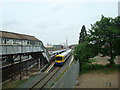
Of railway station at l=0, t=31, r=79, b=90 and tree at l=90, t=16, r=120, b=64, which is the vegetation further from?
railway station at l=0, t=31, r=79, b=90

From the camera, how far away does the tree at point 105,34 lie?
14.9 meters

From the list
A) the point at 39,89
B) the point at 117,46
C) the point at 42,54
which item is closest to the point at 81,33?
the point at 42,54

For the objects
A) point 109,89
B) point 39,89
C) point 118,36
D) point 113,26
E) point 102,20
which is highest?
point 102,20

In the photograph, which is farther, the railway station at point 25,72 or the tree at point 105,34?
the tree at point 105,34

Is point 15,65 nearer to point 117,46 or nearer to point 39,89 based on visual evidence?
point 39,89

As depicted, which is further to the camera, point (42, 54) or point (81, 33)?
point (81, 33)

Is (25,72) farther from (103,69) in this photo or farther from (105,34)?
(105,34)

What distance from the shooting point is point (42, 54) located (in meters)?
20.4

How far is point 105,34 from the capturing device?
15.1 metres

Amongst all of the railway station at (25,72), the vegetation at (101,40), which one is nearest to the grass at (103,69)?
the vegetation at (101,40)

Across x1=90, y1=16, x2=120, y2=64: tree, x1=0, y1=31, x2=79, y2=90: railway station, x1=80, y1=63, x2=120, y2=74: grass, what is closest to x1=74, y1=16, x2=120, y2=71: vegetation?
x1=90, y1=16, x2=120, y2=64: tree

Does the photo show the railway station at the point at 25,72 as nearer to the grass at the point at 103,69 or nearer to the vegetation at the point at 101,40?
the grass at the point at 103,69

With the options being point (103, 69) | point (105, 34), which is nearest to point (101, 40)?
point (105, 34)

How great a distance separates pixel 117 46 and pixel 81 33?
37.6 meters
